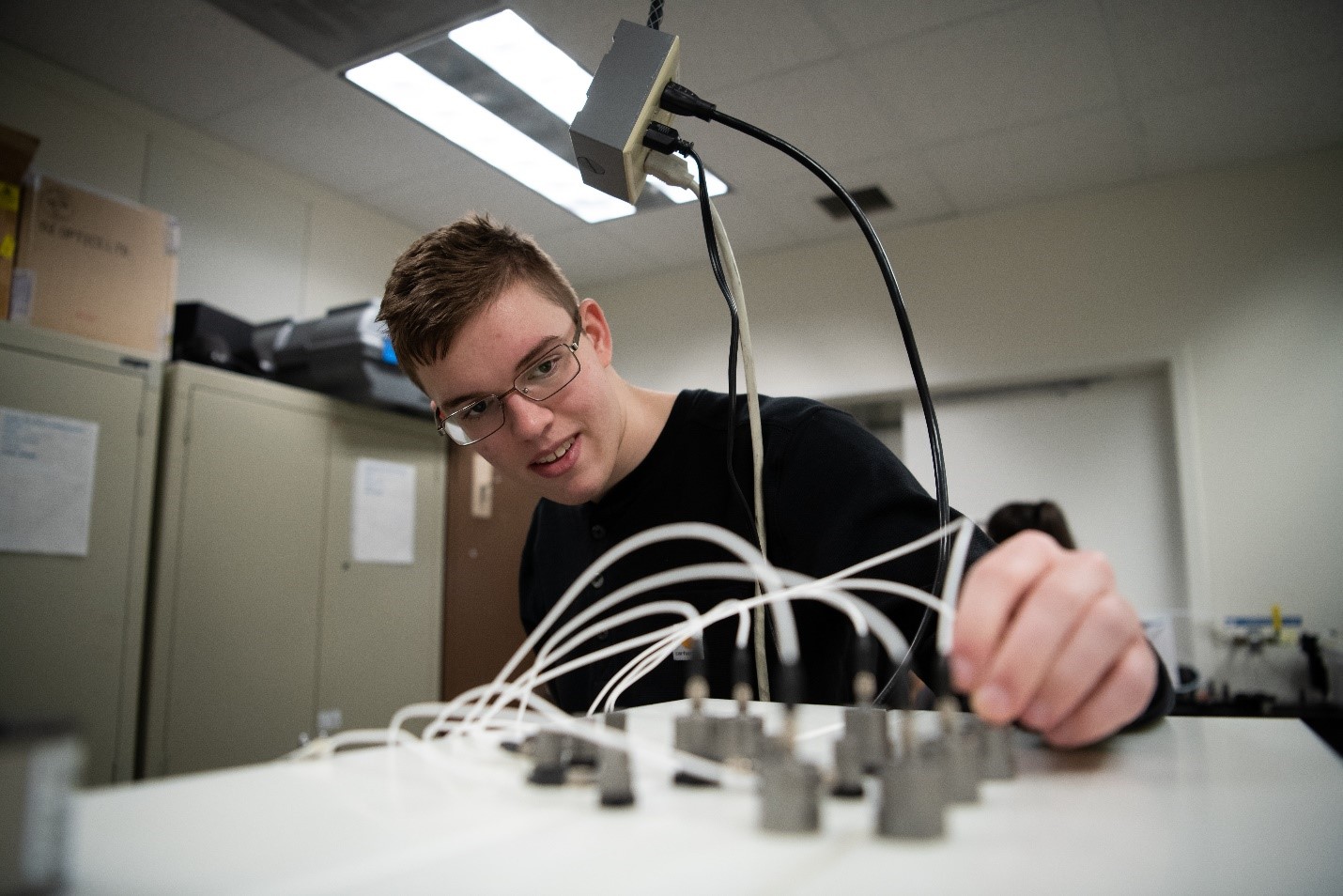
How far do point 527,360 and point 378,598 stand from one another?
6.43 feet

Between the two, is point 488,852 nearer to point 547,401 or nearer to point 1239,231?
point 547,401

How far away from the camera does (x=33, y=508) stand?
1794 mm

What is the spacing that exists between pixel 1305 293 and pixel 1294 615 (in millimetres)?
1171

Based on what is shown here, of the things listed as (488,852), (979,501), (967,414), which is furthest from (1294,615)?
(488,852)

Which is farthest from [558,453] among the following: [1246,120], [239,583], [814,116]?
[1246,120]

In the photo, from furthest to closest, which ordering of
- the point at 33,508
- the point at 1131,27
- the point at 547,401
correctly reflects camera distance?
1. the point at 1131,27
2. the point at 33,508
3. the point at 547,401

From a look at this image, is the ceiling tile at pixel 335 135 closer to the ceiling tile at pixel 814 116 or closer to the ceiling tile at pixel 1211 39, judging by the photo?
the ceiling tile at pixel 814 116

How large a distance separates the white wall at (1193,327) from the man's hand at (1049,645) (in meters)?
3.14

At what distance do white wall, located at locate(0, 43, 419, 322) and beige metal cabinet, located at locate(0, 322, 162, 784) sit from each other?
0.97m

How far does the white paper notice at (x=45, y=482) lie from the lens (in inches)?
68.9

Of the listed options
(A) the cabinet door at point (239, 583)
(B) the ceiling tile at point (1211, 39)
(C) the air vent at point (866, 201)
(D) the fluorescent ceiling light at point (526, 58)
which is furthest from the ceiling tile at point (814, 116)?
(A) the cabinet door at point (239, 583)

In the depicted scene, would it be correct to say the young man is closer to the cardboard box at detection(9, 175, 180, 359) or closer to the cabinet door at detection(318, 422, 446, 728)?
the cardboard box at detection(9, 175, 180, 359)

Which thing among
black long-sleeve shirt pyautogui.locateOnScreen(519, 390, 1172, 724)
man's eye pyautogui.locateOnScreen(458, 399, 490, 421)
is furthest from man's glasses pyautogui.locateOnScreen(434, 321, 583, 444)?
black long-sleeve shirt pyautogui.locateOnScreen(519, 390, 1172, 724)

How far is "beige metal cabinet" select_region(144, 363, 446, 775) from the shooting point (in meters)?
2.07
